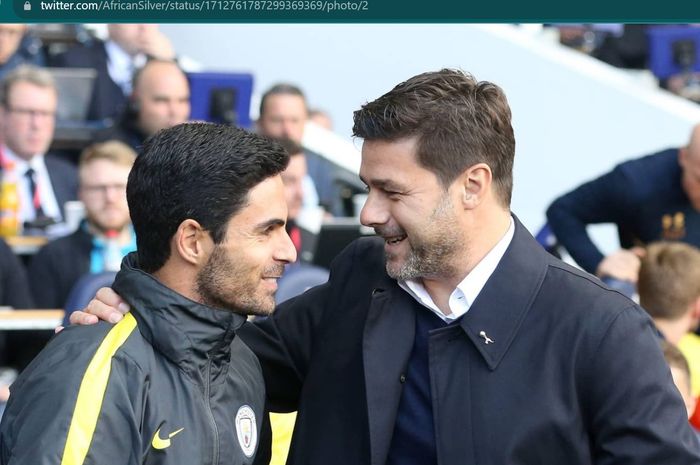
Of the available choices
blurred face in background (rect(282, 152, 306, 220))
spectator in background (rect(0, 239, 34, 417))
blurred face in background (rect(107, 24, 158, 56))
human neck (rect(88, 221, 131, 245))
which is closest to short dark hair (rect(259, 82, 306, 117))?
blurred face in background (rect(282, 152, 306, 220))

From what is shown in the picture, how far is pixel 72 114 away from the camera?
8758 mm

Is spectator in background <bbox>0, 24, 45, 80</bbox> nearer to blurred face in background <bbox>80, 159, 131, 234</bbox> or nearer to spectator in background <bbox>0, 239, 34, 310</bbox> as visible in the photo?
blurred face in background <bbox>80, 159, 131, 234</bbox>

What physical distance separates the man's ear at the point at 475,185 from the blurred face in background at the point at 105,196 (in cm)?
356

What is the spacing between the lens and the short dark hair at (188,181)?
2.46 meters

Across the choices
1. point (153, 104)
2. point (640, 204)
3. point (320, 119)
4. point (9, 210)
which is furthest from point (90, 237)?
point (320, 119)

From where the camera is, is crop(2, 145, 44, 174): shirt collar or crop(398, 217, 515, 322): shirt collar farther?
crop(2, 145, 44, 174): shirt collar

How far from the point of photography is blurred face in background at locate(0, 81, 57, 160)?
7.30 m

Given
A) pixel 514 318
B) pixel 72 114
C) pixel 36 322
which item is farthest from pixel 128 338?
pixel 72 114

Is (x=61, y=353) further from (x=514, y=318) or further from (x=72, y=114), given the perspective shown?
(x=72, y=114)

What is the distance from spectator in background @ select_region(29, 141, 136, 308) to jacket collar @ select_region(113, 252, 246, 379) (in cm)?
358

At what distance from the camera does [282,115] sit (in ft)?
27.0

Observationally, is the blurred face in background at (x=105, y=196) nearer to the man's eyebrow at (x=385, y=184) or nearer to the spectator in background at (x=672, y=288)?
the spectator in background at (x=672, y=288)

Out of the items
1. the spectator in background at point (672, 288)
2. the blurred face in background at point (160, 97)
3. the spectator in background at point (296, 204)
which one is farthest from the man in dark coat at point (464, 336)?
the blurred face in background at point (160, 97)

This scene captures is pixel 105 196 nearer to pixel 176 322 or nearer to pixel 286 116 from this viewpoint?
pixel 286 116
